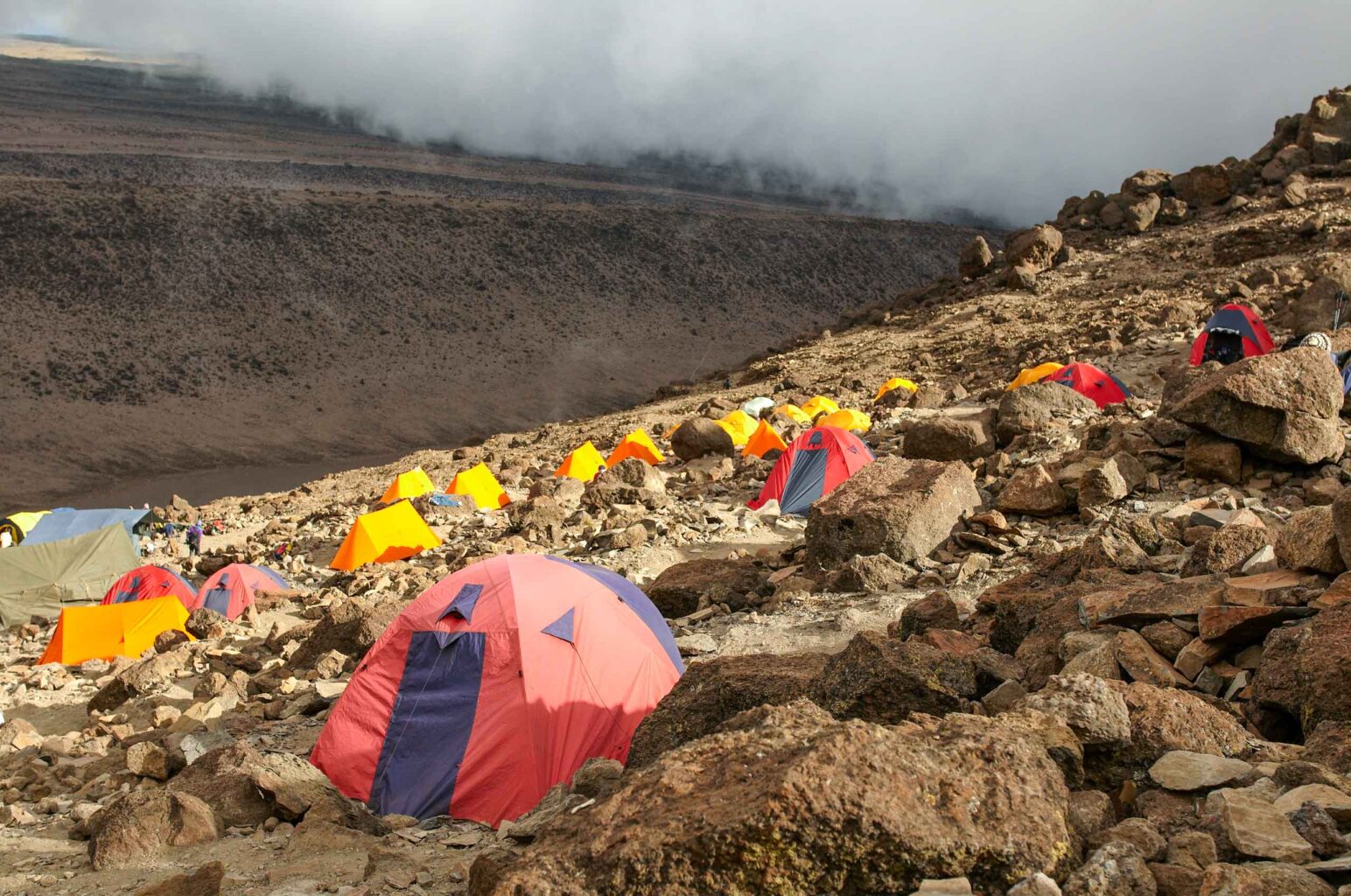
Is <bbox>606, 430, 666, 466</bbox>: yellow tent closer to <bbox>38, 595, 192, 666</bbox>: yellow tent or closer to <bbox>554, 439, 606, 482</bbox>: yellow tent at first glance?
<bbox>554, 439, 606, 482</bbox>: yellow tent

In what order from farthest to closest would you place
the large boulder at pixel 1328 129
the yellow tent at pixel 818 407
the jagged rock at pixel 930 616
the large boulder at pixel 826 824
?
the large boulder at pixel 1328 129
the yellow tent at pixel 818 407
the jagged rock at pixel 930 616
the large boulder at pixel 826 824

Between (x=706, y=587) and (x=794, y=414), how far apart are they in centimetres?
1212

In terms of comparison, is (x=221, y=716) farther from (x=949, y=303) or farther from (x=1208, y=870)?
(x=949, y=303)

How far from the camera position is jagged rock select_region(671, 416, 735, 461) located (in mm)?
18734

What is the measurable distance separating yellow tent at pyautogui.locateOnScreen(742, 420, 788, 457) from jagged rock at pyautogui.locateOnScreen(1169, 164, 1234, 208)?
2207cm

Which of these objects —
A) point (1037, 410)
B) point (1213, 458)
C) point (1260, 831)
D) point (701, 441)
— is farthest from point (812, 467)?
point (1260, 831)

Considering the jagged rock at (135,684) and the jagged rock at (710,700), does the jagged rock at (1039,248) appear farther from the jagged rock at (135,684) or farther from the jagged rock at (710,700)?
the jagged rock at (710,700)

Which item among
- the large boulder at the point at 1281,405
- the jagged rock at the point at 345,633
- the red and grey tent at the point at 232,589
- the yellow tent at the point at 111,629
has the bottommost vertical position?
the yellow tent at the point at 111,629

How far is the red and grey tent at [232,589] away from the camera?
12.9m

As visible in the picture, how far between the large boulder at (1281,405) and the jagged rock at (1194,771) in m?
5.74

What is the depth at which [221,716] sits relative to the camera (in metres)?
7.59

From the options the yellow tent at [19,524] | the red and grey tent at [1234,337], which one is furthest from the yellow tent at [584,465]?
the red and grey tent at [1234,337]

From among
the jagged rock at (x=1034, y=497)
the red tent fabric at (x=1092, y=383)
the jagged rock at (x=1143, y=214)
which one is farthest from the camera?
the jagged rock at (x=1143, y=214)

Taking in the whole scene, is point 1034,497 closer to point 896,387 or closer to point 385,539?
point 385,539
